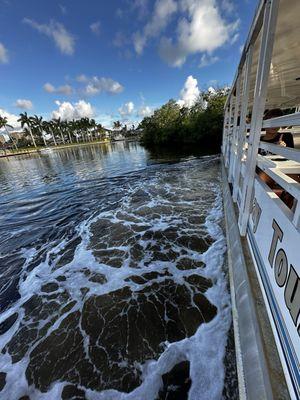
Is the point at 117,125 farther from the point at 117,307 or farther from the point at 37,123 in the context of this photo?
the point at 117,307

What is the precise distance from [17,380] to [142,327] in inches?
64.4

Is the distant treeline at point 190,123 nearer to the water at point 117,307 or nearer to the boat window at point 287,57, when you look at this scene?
the boat window at point 287,57

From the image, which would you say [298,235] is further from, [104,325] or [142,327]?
[104,325]

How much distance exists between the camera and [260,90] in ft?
7.97

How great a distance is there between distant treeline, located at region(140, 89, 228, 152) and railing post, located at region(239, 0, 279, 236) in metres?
21.1

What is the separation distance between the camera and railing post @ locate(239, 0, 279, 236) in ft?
6.81

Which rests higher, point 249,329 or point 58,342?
point 249,329

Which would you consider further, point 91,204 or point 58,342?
point 91,204

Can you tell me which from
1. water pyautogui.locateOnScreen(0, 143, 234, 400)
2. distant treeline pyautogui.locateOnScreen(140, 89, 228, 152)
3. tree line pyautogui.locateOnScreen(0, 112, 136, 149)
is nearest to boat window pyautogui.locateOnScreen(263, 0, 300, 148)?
water pyautogui.locateOnScreen(0, 143, 234, 400)

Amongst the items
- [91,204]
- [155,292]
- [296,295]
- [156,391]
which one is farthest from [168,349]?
[91,204]

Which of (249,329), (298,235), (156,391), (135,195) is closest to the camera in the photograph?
(298,235)

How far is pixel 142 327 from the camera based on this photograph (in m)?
2.89

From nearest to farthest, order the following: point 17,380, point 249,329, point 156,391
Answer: point 249,329
point 156,391
point 17,380

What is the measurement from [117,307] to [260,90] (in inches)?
149
